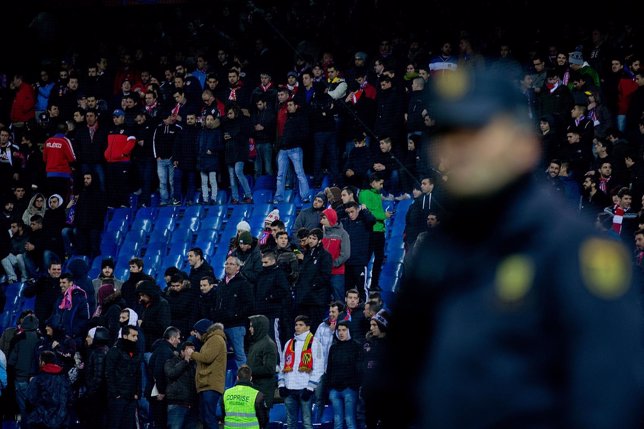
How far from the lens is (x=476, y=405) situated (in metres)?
2.13

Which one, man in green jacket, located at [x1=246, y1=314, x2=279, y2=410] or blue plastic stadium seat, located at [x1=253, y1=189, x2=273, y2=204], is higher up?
blue plastic stadium seat, located at [x1=253, y1=189, x2=273, y2=204]

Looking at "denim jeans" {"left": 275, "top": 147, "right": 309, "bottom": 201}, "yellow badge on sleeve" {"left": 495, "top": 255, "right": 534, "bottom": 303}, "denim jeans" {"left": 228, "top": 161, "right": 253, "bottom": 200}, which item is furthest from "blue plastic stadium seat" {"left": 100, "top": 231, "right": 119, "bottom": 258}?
"yellow badge on sleeve" {"left": 495, "top": 255, "right": 534, "bottom": 303}

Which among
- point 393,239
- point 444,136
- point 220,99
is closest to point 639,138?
point 393,239

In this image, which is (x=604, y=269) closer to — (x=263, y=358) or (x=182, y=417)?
(x=263, y=358)

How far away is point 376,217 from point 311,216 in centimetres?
88

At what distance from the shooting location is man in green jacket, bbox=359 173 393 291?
52.1 ft

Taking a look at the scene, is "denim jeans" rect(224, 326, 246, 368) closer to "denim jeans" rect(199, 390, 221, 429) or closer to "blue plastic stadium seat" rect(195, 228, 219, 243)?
"denim jeans" rect(199, 390, 221, 429)

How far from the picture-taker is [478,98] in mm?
2273

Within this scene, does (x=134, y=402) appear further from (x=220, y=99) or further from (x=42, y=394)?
(x=220, y=99)

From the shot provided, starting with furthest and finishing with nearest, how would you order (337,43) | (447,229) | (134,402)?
(337,43)
(134,402)
(447,229)

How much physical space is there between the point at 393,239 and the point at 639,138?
11.8ft

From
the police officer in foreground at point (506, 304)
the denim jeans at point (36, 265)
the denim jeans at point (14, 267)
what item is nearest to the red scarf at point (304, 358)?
the denim jeans at point (36, 265)

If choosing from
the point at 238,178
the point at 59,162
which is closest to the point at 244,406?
the point at 238,178

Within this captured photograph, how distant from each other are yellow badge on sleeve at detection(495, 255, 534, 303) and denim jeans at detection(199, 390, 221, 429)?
39.7ft
